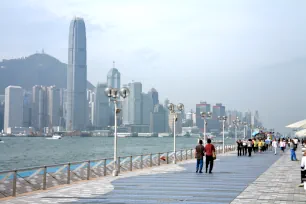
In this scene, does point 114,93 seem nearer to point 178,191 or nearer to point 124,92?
point 124,92

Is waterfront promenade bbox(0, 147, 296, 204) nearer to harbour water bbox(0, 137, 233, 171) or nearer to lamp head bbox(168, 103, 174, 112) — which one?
lamp head bbox(168, 103, 174, 112)

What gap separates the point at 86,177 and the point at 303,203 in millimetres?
9996

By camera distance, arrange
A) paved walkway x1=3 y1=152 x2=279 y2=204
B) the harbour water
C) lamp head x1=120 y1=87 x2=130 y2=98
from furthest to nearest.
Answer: the harbour water, lamp head x1=120 y1=87 x2=130 y2=98, paved walkway x1=3 y1=152 x2=279 y2=204

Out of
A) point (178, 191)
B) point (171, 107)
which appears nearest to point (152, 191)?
point (178, 191)

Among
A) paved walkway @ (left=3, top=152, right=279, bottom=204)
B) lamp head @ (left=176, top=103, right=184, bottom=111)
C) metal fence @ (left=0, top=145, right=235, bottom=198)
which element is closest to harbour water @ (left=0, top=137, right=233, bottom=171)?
lamp head @ (left=176, top=103, right=184, bottom=111)

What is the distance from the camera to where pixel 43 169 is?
1609 cm

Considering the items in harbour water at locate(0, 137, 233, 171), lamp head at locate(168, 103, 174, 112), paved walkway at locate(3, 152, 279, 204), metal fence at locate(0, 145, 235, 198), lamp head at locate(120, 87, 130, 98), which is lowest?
harbour water at locate(0, 137, 233, 171)

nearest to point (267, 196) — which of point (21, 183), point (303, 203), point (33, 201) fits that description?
point (303, 203)

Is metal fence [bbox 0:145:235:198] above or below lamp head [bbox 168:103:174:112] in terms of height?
below

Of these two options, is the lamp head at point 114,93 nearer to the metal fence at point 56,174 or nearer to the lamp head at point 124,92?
the lamp head at point 124,92

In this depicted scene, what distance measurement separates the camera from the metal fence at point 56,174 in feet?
47.2

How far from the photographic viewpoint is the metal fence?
14.4 meters

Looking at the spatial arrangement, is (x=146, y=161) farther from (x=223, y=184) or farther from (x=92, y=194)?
(x=92, y=194)

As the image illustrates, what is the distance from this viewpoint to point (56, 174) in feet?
57.0
